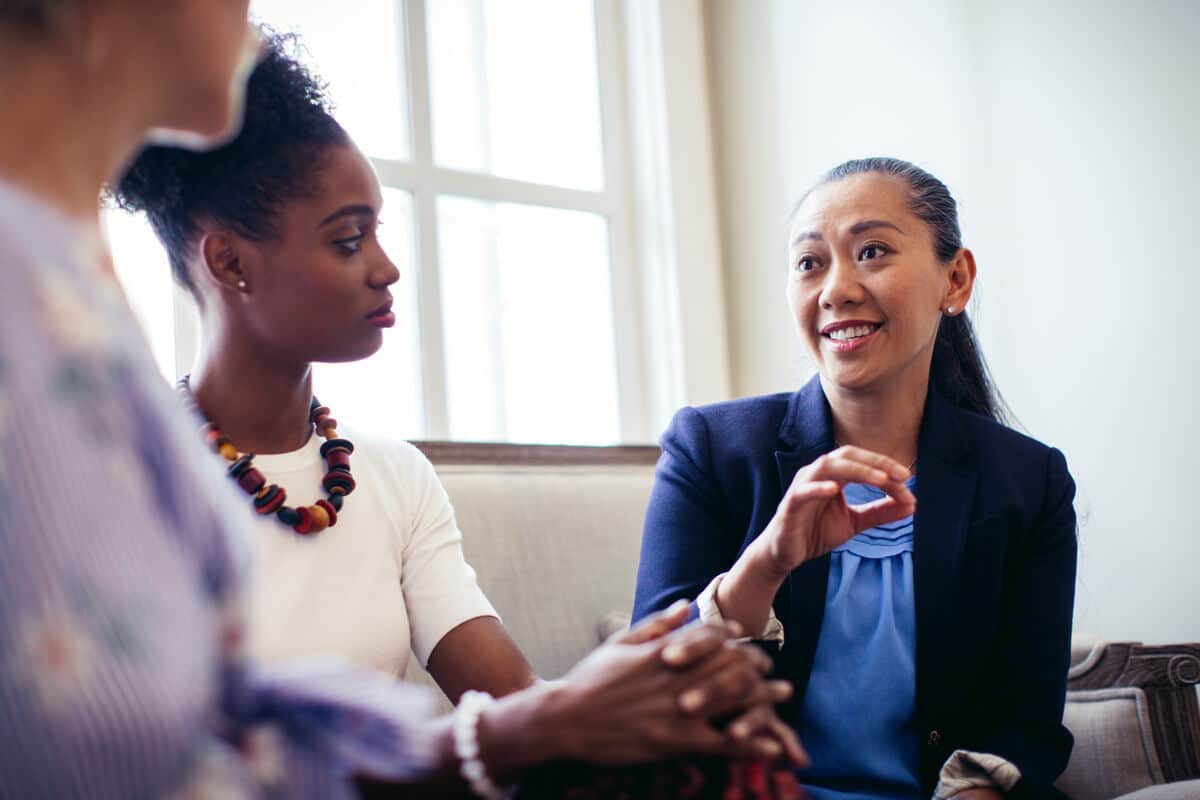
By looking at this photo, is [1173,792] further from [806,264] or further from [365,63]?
[365,63]

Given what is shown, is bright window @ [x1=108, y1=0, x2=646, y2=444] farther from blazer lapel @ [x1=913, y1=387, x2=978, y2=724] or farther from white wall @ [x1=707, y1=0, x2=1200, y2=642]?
blazer lapel @ [x1=913, y1=387, x2=978, y2=724]

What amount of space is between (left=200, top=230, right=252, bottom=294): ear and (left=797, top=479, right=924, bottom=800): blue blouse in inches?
34.2

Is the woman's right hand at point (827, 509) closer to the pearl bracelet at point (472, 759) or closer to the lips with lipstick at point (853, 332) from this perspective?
the lips with lipstick at point (853, 332)

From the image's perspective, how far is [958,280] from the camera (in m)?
1.79

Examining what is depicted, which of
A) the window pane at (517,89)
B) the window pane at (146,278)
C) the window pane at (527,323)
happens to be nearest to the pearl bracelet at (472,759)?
the window pane at (146,278)

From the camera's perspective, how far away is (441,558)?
1439 millimetres

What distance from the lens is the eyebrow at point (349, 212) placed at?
4.29ft

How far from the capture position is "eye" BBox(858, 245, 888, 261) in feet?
5.50


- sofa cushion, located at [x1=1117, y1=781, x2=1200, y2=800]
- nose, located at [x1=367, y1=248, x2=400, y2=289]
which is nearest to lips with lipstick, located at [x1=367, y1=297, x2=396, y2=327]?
nose, located at [x1=367, y1=248, x2=400, y2=289]

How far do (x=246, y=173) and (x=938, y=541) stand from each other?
1.02 m

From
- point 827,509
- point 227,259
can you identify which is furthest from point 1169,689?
point 227,259

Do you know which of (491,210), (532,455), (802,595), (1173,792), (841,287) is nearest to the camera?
(1173,792)

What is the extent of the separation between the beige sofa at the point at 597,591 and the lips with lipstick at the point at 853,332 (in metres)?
0.64

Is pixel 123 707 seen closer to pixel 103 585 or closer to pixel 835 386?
pixel 103 585
